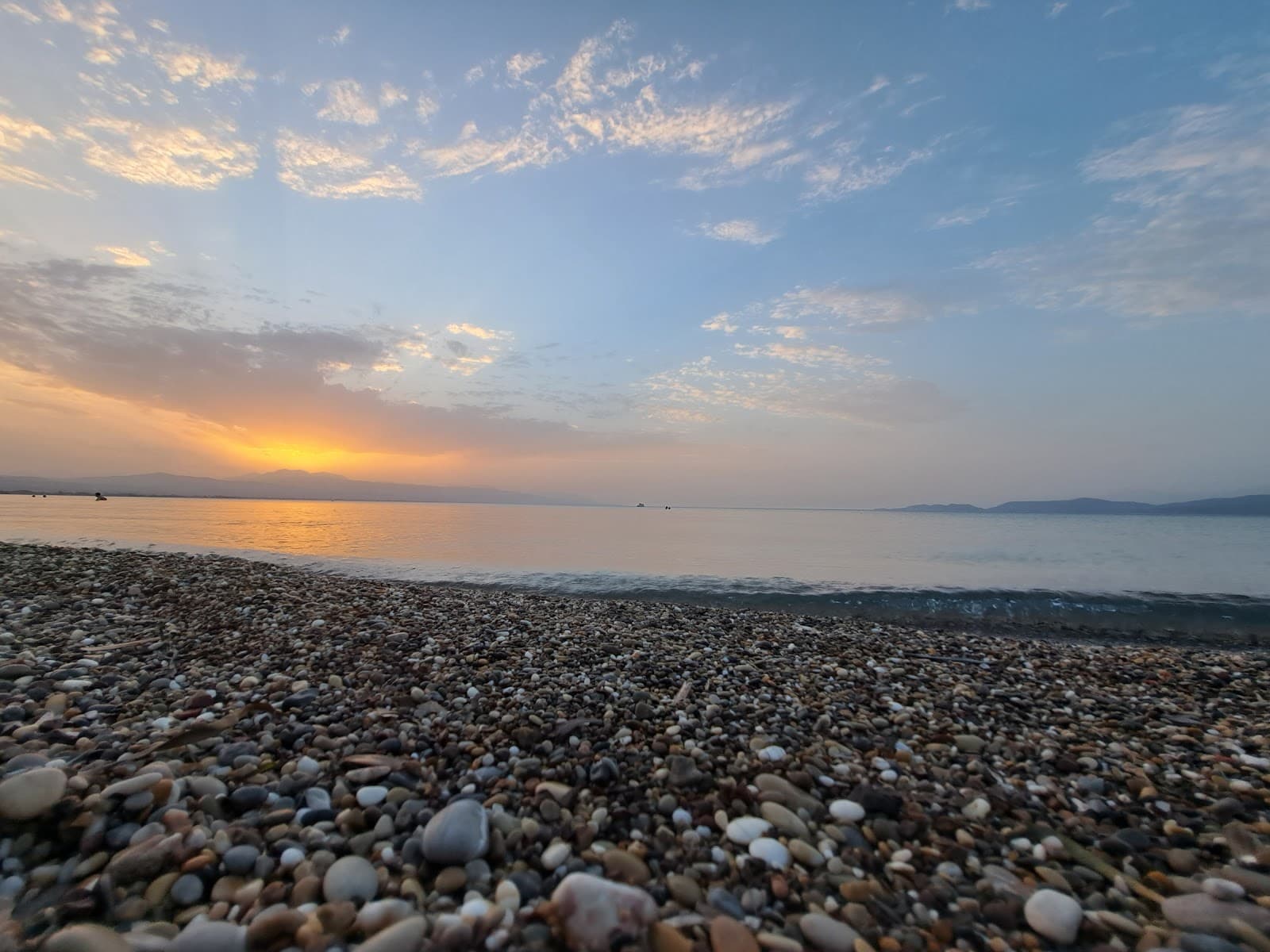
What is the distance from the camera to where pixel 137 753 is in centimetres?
379

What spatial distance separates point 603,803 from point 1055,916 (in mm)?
2481

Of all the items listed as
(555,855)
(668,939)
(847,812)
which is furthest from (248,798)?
(847,812)

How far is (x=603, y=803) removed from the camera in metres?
3.53

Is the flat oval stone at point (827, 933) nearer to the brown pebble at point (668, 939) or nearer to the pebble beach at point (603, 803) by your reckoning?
the pebble beach at point (603, 803)

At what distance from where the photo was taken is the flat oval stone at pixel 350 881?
2.60m

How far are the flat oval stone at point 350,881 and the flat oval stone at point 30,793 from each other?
70.1 inches

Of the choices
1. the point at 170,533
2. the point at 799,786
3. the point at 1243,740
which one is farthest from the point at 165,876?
the point at 170,533

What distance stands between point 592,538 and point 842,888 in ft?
104

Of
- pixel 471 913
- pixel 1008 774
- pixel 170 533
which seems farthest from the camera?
pixel 170 533

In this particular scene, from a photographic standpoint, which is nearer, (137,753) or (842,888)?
(842,888)

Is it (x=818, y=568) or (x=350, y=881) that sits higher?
(x=350, y=881)

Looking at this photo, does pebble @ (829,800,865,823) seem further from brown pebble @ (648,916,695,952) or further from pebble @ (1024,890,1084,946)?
brown pebble @ (648,916,695,952)

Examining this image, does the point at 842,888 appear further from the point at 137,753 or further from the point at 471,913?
the point at 137,753

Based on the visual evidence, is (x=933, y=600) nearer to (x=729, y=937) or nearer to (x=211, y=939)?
(x=729, y=937)
